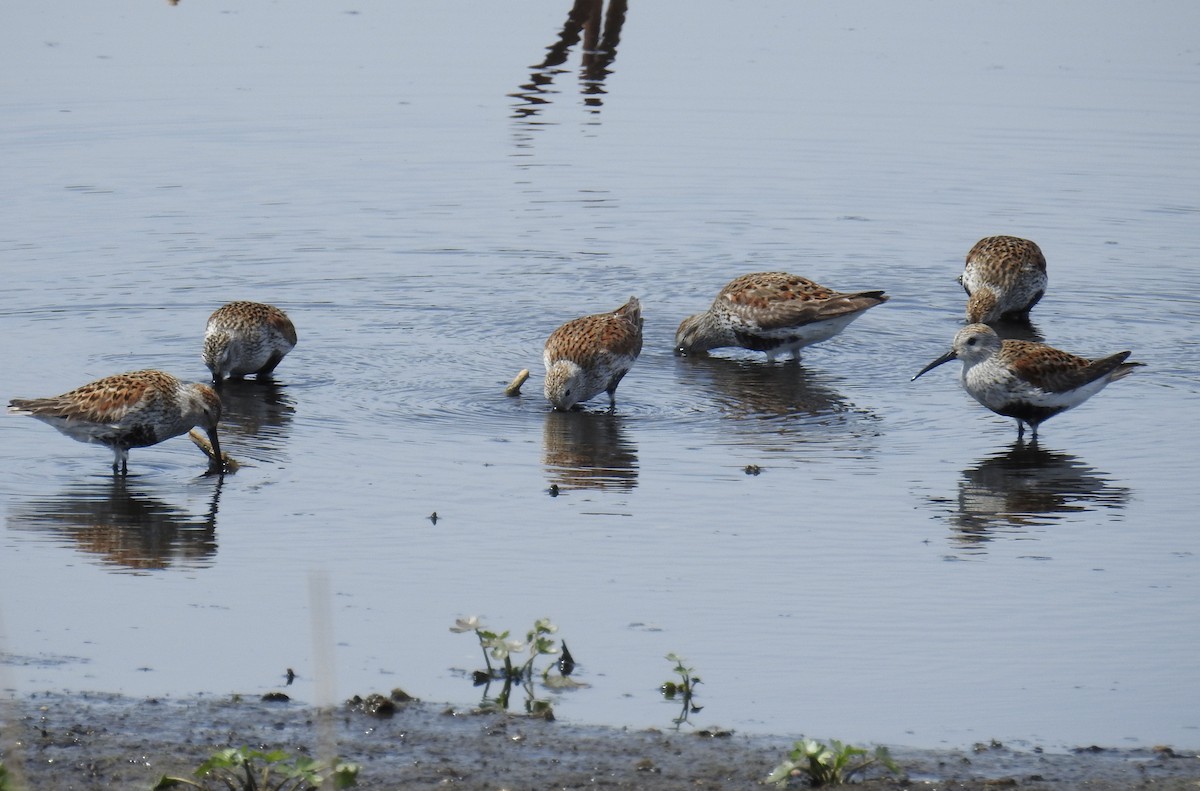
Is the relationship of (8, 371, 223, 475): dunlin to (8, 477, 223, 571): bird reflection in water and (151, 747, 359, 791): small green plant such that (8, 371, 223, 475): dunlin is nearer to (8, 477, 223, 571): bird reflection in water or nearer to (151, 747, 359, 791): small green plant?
(8, 477, 223, 571): bird reflection in water

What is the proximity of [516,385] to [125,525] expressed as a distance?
393cm

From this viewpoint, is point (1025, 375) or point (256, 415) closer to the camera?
point (1025, 375)

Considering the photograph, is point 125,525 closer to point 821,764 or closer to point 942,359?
point 821,764

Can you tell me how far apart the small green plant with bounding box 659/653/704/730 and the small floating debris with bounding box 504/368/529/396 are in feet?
18.9

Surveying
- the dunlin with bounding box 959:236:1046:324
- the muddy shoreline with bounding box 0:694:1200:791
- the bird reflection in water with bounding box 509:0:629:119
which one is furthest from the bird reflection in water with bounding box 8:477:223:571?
the bird reflection in water with bounding box 509:0:629:119

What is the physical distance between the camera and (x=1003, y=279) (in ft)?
52.9

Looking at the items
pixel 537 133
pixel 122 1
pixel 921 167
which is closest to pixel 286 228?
pixel 537 133

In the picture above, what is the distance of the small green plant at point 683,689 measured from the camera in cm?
775

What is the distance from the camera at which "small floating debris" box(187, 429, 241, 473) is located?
11.6 metres

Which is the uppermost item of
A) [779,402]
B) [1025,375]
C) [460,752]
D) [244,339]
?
[1025,375]

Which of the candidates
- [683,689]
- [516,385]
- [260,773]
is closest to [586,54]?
[516,385]

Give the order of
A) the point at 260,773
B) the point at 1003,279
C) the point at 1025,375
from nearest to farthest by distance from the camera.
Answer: the point at 260,773
the point at 1025,375
the point at 1003,279

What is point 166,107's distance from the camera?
2480 cm

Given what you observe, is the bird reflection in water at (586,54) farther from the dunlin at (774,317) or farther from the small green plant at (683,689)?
the small green plant at (683,689)
